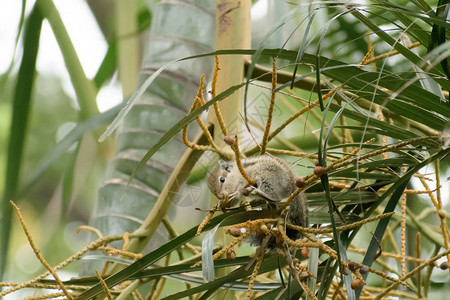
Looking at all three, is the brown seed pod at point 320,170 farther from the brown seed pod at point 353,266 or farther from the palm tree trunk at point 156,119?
the palm tree trunk at point 156,119

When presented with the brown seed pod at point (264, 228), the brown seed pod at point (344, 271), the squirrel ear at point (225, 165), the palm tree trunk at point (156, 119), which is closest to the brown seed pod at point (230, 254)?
the brown seed pod at point (264, 228)

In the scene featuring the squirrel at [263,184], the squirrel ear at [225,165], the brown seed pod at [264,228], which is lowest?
the brown seed pod at [264,228]

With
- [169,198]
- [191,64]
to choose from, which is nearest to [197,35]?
[191,64]

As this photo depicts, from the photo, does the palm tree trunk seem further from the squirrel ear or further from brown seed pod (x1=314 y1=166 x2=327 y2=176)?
brown seed pod (x1=314 y1=166 x2=327 y2=176)

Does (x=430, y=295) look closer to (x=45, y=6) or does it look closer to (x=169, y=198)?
(x=169, y=198)

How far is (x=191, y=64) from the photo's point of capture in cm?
185

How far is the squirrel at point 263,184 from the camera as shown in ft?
3.41

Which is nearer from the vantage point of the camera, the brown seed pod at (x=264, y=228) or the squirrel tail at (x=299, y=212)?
the brown seed pod at (x=264, y=228)

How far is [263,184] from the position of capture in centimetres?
111

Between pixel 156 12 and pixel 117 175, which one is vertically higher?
pixel 156 12

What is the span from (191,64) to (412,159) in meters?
1.01

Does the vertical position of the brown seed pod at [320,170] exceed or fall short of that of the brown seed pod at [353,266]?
it exceeds it

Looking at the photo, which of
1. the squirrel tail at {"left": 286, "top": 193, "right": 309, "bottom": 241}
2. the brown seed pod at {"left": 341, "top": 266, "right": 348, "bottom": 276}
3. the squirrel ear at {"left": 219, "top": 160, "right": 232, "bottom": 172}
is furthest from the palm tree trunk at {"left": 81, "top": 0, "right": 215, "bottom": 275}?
the brown seed pod at {"left": 341, "top": 266, "right": 348, "bottom": 276}

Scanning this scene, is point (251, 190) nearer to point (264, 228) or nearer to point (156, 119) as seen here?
point (264, 228)
